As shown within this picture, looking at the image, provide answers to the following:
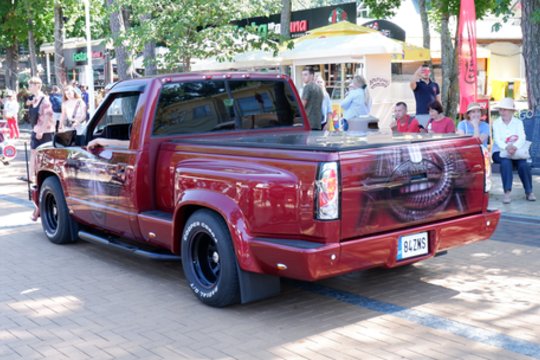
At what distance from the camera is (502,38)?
42.9 metres

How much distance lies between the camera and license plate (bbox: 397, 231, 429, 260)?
205 inches

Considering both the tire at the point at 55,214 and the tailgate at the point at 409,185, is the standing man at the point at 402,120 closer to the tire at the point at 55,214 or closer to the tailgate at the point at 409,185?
the tailgate at the point at 409,185

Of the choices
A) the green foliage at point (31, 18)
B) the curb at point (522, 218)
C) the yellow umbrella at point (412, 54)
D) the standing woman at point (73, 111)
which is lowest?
the curb at point (522, 218)

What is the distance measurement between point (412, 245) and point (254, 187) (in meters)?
1.29

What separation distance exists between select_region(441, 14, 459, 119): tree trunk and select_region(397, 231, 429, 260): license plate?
1364 cm

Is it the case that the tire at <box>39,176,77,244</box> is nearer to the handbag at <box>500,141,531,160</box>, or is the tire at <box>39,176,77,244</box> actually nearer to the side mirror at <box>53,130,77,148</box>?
the side mirror at <box>53,130,77,148</box>

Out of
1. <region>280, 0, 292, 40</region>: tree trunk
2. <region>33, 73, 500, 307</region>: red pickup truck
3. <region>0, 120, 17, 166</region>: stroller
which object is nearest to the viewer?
<region>33, 73, 500, 307</region>: red pickup truck

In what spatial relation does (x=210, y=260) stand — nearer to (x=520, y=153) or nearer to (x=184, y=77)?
(x=184, y=77)

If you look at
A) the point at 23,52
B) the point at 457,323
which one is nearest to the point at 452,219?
the point at 457,323

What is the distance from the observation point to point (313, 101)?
12.1m

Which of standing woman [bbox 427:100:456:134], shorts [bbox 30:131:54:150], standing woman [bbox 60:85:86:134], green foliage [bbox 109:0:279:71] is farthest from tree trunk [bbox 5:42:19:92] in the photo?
standing woman [bbox 427:100:456:134]

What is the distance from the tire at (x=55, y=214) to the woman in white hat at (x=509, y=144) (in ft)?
19.4

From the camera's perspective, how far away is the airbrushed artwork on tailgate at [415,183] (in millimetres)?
5043


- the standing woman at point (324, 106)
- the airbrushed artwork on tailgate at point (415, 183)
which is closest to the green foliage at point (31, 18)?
the standing woman at point (324, 106)
